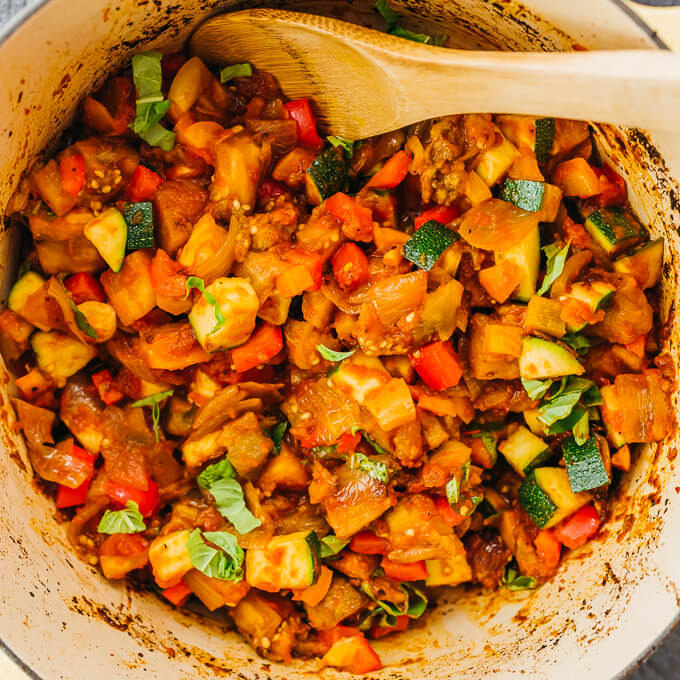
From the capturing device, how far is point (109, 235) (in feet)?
9.07

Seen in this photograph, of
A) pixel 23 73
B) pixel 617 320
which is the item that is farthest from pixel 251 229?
pixel 617 320

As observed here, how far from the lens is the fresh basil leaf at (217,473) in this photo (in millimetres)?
3004

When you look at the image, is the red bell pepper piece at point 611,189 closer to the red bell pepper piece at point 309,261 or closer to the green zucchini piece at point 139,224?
the red bell pepper piece at point 309,261

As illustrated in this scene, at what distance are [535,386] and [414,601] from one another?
1.10 metres

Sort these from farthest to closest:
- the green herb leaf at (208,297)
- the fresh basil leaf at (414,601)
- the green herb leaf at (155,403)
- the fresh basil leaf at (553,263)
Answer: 1. the fresh basil leaf at (414,601)
2. the green herb leaf at (155,403)
3. the fresh basil leaf at (553,263)
4. the green herb leaf at (208,297)

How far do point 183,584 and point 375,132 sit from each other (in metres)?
1.97

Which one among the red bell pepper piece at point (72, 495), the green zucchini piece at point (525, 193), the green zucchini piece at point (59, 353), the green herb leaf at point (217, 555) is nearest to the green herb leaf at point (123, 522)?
the red bell pepper piece at point (72, 495)

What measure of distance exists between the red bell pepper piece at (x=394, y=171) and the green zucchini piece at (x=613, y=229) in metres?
0.74

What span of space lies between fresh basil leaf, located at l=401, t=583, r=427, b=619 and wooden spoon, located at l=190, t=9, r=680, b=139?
6.20 ft

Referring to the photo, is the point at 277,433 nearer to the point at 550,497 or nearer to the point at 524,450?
the point at 524,450

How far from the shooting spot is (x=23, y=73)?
2.43 m

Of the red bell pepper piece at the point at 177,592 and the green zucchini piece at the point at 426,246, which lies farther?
the red bell pepper piece at the point at 177,592

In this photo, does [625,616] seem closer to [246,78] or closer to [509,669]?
[509,669]

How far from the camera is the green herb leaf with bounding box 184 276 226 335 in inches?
107
